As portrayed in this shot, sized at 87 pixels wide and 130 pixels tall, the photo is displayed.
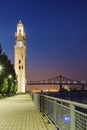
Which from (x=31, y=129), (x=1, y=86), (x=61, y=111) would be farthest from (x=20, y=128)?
(x=1, y=86)

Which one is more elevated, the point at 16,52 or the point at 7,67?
the point at 16,52

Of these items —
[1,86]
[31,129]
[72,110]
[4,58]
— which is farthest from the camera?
[4,58]

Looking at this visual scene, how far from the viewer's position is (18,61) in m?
195

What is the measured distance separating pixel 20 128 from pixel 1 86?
63.7m

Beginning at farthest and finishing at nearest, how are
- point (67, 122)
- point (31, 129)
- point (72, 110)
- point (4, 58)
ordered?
point (4, 58) < point (31, 129) < point (67, 122) < point (72, 110)

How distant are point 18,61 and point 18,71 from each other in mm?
5534

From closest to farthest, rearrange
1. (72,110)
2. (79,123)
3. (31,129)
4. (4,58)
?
(79,123) → (72,110) → (31,129) → (4,58)

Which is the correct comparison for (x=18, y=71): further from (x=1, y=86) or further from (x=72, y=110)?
(x=72, y=110)

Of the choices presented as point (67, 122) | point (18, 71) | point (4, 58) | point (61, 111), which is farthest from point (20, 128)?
point (18, 71)

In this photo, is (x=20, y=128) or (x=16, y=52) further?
A: (x=16, y=52)

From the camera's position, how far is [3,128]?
15.9 m

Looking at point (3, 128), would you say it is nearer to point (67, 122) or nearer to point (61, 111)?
point (61, 111)

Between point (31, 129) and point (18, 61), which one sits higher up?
point (18, 61)

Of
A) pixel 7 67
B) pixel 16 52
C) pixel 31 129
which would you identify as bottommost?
pixel 31 129
